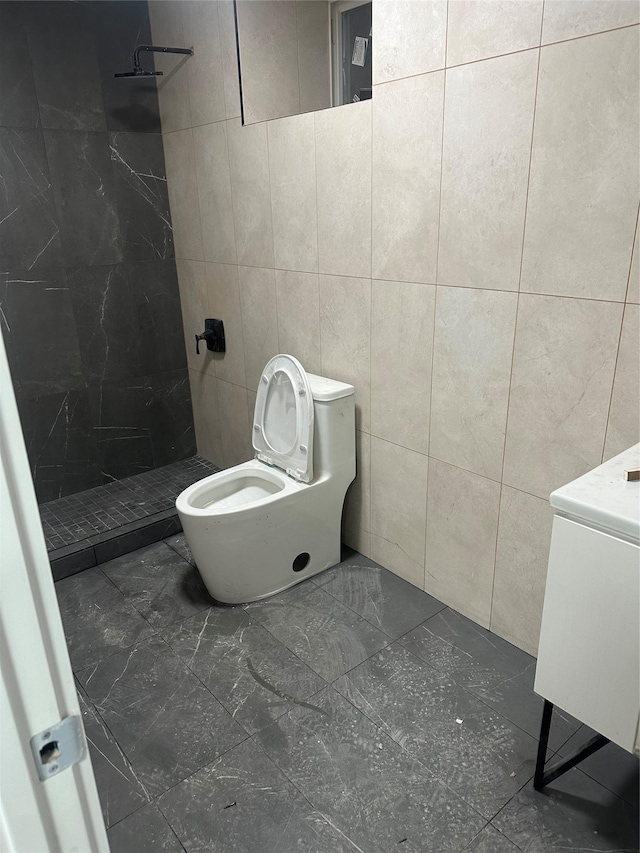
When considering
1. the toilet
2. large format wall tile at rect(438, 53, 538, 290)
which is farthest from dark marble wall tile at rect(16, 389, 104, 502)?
large format wall tile at rect(438, 53, 538, 290)

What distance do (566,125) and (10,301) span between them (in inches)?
90.5

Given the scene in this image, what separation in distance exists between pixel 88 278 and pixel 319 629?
194 cm

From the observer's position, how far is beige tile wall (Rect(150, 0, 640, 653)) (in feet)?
4.67

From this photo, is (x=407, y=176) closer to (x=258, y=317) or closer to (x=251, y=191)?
(x=251, y=191)

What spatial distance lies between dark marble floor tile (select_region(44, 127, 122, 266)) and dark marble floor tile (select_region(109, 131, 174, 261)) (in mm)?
39

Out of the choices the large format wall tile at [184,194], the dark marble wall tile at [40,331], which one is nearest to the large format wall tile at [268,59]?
the large format wall tile at [184,194]

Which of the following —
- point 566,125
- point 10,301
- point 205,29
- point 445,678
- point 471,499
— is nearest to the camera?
point 566,125

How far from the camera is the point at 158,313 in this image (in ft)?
10.0


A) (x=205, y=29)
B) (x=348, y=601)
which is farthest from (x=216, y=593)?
(x=205, y=29)

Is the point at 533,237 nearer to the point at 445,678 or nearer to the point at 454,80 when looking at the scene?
the point at 454,80

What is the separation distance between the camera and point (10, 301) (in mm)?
2598

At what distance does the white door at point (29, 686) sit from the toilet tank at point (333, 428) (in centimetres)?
163

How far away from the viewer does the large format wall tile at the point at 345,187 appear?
1940 mm

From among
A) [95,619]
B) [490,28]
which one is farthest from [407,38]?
[95,619]
